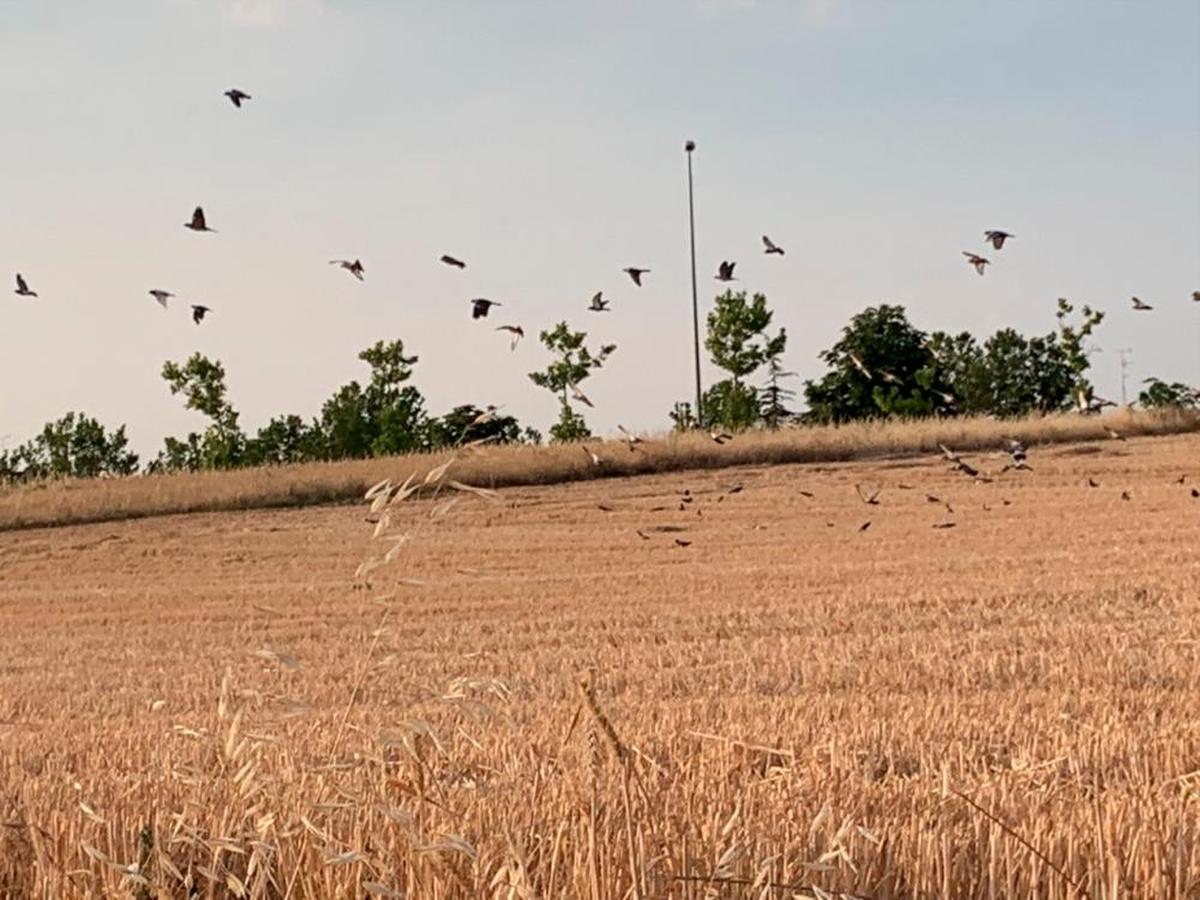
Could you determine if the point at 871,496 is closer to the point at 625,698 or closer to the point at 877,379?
the point at 625,698

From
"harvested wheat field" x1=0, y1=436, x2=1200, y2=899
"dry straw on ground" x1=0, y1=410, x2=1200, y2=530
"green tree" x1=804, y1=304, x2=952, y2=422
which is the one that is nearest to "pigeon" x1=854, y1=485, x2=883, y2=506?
"harvested wheat field" x1=0, y1=436, x2=1200, y2=899

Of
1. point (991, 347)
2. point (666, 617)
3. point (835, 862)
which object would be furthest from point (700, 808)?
point (991, 347)

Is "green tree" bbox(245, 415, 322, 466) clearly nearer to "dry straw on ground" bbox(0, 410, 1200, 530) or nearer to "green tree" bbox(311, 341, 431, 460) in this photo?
"green tree" bbox(311, 341, 431, 460)

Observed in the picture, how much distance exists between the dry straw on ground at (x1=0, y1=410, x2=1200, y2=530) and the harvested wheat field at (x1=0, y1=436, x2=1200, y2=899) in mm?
1912

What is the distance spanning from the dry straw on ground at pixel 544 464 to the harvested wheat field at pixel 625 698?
1912 mm

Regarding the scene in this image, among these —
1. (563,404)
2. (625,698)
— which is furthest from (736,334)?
(625,698)

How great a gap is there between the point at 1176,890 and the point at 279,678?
880 centimetres

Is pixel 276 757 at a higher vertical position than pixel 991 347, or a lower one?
lower

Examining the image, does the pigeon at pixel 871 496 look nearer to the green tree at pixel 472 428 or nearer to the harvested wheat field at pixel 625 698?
the harvested wheat field at pixel 625 698

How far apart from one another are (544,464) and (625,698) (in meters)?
23.8

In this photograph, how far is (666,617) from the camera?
14.6 metres

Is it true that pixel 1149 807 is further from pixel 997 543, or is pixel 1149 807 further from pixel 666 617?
pixel 997 543

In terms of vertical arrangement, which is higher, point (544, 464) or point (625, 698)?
point (544, 464)

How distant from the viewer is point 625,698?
9.42m
